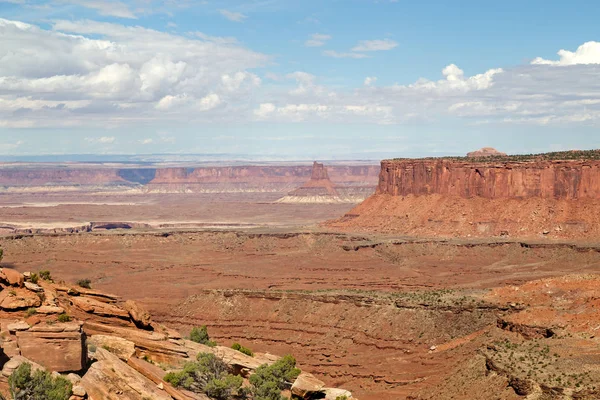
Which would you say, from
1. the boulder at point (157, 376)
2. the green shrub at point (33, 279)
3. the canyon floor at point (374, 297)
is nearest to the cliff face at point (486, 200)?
the canyon floor at point (374, 297)

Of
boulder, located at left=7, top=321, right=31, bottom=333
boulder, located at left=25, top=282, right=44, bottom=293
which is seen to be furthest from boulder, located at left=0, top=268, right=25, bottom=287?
boulder, located at left=7, top=321, right=31, bottom=333

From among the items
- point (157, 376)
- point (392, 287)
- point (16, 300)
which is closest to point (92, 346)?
point (157, 376)

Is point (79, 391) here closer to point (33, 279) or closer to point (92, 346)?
point (92, 346)

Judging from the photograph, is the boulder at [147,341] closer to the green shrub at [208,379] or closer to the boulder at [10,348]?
the green shrub at [208,379]

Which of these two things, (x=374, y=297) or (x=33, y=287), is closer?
(x=33, y=287)

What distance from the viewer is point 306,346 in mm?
73312

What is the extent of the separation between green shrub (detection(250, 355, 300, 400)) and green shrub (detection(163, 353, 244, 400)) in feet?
3.00

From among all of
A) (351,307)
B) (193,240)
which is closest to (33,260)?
(193,240)

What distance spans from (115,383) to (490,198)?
109 m

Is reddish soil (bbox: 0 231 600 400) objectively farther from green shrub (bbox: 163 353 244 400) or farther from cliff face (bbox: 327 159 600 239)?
green shrub (bbox: 163 353 244 400)

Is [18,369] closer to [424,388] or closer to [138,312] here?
[138,312]

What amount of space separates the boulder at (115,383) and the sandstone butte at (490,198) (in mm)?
96826

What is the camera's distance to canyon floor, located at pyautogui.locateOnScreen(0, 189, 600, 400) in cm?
5041

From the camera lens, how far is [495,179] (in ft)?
446
